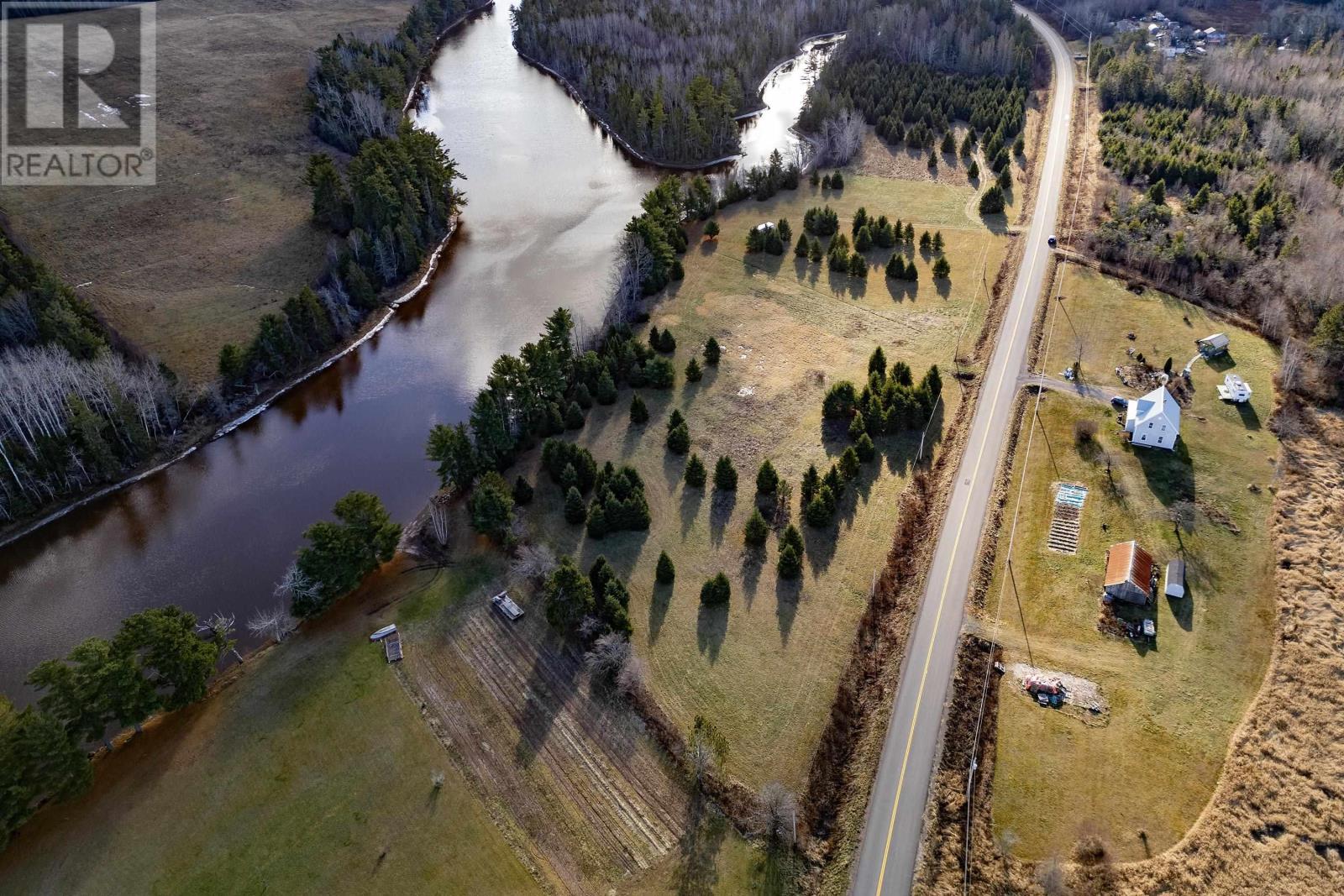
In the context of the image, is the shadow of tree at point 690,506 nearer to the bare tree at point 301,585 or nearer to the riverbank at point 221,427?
the bare tree at point 301,585

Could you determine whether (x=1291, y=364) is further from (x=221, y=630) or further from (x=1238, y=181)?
(x=221, y=630)

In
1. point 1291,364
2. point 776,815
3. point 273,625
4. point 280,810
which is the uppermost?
point 1291,364

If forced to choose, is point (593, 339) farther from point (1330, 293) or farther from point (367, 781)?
point (1330, 293)

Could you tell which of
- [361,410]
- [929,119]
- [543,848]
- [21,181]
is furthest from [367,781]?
[929,119]

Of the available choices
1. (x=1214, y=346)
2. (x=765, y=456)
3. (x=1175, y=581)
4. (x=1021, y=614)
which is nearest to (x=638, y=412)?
(x=765, y=456)

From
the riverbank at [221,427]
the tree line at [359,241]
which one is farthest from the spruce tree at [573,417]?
the tree line at [359,241]

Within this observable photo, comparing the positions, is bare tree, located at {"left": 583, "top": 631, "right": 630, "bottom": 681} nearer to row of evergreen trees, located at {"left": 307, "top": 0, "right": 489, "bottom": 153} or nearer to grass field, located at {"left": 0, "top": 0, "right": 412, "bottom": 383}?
grass field, located at {"left": 0, "top": 0, "right": 412, "bottom": 383}

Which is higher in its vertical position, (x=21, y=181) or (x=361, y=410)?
(x=21, y=181)
